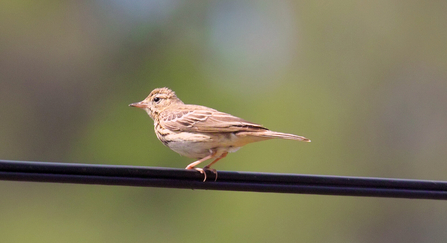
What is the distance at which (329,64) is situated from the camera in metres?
44.1

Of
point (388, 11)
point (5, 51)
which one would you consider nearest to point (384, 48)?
point (388, 11)

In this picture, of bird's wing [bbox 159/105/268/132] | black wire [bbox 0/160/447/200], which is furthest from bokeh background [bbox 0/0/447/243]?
black wire [bbox 0/160/447/200]

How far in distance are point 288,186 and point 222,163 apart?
27873 mm

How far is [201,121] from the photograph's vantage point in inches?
334

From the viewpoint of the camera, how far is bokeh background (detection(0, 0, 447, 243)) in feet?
107

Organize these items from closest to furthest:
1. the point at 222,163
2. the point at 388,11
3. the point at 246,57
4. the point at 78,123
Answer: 1. the point at 222,163
2. the point at 78,123
3. the point at 388,11
4. the point at 246,57

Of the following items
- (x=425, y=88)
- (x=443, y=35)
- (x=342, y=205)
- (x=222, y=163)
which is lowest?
(x=342, y=205)

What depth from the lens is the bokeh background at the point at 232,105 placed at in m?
32.6

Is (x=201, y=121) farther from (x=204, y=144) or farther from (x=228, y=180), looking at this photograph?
(x=228, y=180)

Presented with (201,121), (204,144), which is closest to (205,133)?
(204,144)

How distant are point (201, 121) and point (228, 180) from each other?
268cm

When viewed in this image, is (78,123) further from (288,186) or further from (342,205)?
(288,186)

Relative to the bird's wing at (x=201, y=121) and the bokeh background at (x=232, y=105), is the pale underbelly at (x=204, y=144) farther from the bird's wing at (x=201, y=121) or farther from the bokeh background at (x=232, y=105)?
the bokeh background at (x=232, y=105)

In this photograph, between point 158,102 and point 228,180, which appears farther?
point 158,102
